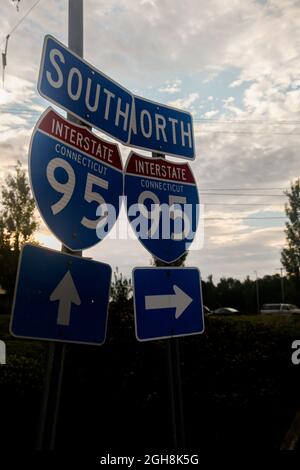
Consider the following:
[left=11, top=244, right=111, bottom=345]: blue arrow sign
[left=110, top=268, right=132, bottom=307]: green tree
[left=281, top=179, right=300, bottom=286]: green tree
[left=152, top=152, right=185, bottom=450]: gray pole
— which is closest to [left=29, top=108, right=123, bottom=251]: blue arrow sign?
[left=11, top=244, right=111, bottom=345]: blue arrow sign

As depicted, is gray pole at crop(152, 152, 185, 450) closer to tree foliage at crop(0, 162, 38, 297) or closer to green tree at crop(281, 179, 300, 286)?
tree foliage at crop(0, 162, 38, 297)

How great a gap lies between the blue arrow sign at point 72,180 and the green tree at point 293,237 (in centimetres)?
4184

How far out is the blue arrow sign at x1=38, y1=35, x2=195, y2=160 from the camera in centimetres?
279

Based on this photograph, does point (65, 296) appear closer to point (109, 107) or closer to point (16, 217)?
point (109, 107)

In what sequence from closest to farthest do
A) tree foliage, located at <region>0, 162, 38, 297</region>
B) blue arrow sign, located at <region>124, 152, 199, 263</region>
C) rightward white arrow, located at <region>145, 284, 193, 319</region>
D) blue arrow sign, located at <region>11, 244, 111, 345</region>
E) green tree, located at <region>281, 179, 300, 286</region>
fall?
blue arrow sign, located at <region>11, 244, 111, 345</region>
rightward white arrow, located at <region>145, 284, 193, 319</region>
blue arrow sign, located at <region>124, 152, 199, 263</region>
tree foliage, located at <region>0, 162, 38, 297</region>
green tree, located at <region>281, 179, 300, 286</region>

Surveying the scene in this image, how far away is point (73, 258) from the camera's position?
103 inches

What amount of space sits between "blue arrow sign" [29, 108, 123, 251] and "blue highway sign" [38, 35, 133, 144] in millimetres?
177

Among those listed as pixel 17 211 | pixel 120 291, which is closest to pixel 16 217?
pixel 17 211

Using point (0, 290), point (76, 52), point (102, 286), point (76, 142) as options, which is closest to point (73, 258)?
point (102, 286)

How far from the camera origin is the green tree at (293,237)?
42469 mm

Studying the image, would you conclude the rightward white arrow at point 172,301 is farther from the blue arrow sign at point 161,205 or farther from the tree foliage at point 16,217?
the tree foliage at point 16,217

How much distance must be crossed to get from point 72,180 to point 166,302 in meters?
1.20

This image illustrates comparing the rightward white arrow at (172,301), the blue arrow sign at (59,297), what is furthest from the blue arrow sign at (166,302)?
the blue arrow sign at (59,297)

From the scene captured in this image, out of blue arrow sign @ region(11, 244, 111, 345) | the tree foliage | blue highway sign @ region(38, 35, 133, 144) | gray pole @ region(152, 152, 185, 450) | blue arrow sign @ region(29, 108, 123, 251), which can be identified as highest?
the tree foliage
